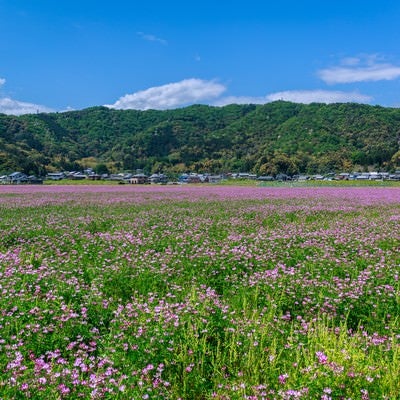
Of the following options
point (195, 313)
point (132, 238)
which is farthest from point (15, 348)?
point (132, 238)

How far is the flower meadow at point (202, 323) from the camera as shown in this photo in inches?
137

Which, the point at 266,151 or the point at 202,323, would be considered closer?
the point at 202,323

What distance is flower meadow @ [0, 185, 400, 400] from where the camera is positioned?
11.4ft

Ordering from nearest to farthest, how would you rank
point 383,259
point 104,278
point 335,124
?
point 104,278, point 383,259, point 335,124

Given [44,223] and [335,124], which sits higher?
[335,124]

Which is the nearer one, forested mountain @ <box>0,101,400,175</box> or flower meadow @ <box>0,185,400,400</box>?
flower meadow @ <box>0,185,400,400</box>

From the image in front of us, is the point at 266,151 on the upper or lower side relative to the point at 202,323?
upper

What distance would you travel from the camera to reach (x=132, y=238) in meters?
10.3

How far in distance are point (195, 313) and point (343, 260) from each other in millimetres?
4351

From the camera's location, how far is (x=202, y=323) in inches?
187

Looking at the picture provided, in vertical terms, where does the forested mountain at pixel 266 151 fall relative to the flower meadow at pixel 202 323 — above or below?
above

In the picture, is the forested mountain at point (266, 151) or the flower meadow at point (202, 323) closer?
the flower meadow at point (202, 323)

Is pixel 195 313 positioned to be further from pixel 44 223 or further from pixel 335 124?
pixel 335 124

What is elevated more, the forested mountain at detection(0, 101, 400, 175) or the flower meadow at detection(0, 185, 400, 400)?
the forested mountain at detection(0, 101, 400, 175)
